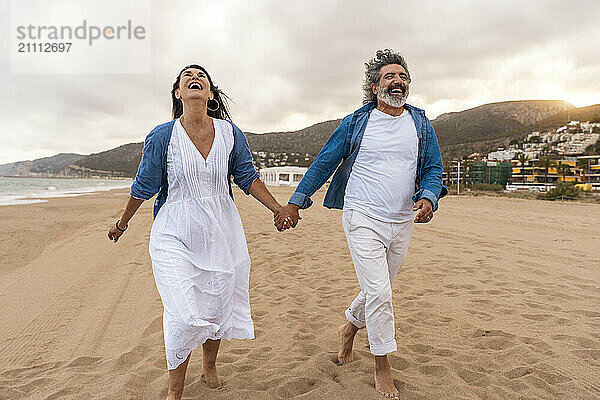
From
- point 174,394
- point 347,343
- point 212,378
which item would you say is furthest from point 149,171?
point 347,343

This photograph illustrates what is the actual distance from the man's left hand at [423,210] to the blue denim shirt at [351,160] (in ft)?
0.25

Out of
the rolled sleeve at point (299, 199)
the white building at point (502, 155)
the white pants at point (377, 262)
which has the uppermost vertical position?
the white building at point (502, 155)

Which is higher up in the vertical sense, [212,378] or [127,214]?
[127,214]

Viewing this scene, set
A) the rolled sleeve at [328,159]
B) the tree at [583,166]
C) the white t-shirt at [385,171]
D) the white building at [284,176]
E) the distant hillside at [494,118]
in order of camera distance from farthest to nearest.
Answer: the distant hillside at [494,118] → the white building at [284,176] → the tree at [583,166] → the rolled sleeve at [328,159] → the white t-shirt at [385,171]

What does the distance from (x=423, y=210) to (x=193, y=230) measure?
157cm

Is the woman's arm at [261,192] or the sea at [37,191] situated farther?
the sea at [37,191]

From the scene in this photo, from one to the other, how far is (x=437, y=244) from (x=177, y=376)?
8042 mm

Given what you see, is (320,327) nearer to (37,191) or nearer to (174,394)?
(174,394)

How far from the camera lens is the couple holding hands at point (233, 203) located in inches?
118

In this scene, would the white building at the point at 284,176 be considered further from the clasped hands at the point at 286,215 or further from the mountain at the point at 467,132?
the clasped hands at the point at 286,215

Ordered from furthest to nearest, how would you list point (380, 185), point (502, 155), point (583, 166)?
1. point (502, 155)
2. point (583, 166)
3. point (380, 185)

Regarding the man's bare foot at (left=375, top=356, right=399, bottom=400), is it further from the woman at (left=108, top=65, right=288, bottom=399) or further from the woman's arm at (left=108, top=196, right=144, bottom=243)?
the woman's arm at (left=108, top=196, right=144, bottom=243)

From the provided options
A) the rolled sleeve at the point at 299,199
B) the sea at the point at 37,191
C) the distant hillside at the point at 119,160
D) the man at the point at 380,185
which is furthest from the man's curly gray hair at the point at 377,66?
the distant hillside at the point at 119,160

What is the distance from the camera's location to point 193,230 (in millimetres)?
3039
